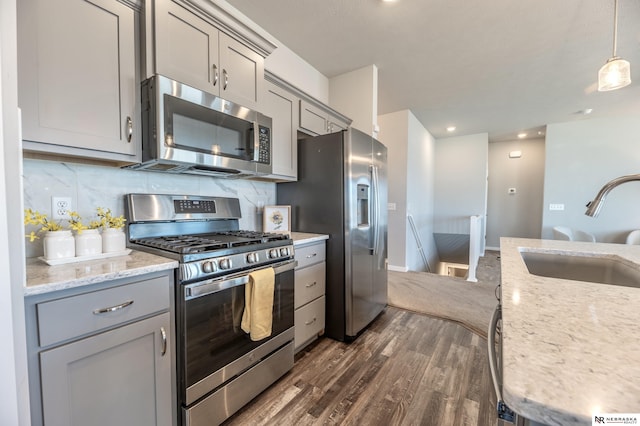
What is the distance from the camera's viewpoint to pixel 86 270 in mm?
1062

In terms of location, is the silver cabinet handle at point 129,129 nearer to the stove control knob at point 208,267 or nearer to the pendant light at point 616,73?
the stove control knob at point 208,267

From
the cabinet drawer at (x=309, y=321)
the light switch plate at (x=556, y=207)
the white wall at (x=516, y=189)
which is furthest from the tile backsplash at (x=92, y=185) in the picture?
the white wall at (x=516, y=189)

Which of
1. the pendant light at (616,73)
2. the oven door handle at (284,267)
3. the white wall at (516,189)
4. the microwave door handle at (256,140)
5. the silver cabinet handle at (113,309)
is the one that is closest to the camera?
the silver cabinet handle at (113,309)

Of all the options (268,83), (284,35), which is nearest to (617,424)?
(268,83)

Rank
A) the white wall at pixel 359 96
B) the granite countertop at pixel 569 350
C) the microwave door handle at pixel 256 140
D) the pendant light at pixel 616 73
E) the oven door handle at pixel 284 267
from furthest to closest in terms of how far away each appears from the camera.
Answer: the white wall at pixel 359 96 → the microwave door handle at pixel 256 140 → the oven door handle at pixel 284 267 → the pendant light at pixel 616 73 → the granite countertop at pixel 569 350

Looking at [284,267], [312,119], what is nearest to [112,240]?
[284,267]

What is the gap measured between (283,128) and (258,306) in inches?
59.1

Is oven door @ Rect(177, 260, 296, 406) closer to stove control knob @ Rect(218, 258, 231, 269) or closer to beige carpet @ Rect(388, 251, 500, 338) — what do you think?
stove control knob @ Rect(218, 258, 231, 269)

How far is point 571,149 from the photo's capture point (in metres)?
4.90

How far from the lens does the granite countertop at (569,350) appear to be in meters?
0.34

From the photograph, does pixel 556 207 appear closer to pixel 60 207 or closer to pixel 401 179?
pixel 401 179

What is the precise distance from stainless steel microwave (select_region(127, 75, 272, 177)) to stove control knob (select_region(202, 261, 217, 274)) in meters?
0.59

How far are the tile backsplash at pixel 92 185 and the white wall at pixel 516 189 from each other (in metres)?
6.89

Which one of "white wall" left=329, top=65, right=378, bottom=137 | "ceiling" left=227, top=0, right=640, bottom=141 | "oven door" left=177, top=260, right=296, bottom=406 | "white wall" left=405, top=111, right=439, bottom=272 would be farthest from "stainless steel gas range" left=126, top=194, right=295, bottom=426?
"white wall" left=405, top=111, right=439, bottom=272
